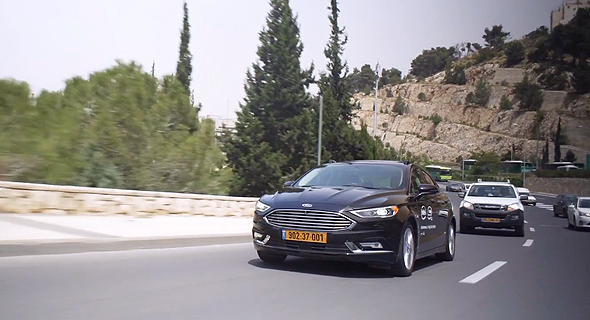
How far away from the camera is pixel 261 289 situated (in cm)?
818

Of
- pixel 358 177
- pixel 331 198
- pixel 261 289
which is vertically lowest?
pixel 261 289

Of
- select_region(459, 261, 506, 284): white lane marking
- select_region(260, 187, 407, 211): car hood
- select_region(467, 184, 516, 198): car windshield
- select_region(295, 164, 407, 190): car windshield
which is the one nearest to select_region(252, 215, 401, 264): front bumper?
select_region(260, 187, 407, 211): car hood

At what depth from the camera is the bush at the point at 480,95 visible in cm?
15688

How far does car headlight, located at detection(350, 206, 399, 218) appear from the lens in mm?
9102

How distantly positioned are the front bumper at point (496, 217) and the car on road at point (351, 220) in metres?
10.8

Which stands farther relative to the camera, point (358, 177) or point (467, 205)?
point (467, 205)

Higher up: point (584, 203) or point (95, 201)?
point (95, 201)

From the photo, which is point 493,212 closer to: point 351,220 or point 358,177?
point 358,177

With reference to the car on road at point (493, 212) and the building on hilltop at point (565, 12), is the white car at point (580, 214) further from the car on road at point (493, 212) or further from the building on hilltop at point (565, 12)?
the building on hilltop at point (565, 12)

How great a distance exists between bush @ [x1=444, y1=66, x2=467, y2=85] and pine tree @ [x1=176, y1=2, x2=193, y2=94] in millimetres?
124824

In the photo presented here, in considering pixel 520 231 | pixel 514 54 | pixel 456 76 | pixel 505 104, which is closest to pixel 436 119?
pixel 505 104

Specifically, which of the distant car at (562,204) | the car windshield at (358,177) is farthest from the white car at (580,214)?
the car windshield at (358,177)

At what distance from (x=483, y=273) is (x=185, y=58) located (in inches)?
2044

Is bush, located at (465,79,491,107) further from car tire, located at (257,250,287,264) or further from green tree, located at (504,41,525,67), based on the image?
car tire, located at (257,250,287,264)
